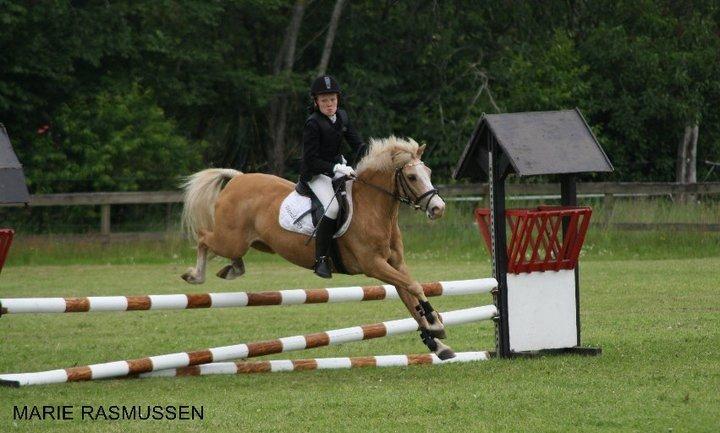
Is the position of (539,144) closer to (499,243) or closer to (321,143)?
(499,243)

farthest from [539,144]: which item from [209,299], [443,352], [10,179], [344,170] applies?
[10,179]

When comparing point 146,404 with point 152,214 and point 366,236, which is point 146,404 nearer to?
point 366,236

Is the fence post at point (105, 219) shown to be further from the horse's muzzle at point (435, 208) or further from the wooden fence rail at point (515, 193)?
the horse's muzzle at point (435, 208)

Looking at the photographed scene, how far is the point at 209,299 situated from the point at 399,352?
2616 mm

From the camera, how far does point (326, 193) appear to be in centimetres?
984

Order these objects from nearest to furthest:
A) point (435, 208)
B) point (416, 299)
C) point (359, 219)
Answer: point (435, 208) → point (416, 299) → point (359, 219)

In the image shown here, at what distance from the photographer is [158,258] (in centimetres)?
2158

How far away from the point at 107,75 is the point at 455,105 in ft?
27.7

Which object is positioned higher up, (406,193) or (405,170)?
(405,170)

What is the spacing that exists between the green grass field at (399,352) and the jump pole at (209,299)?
0.57m

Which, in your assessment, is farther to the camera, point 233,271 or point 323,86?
point 233,271

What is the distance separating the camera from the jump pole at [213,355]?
8836 millimetres

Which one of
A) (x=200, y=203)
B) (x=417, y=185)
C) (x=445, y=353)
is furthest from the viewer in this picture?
(x=200, y=203)

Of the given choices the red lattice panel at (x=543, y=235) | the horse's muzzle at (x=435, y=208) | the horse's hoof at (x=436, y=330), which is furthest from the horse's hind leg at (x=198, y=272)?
the red lattice panel at (x=543, y=235)
